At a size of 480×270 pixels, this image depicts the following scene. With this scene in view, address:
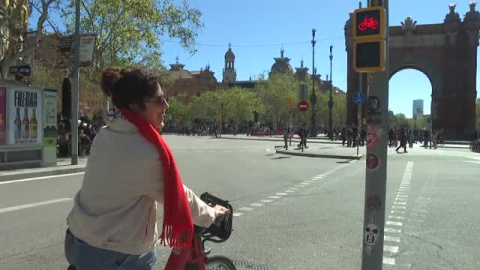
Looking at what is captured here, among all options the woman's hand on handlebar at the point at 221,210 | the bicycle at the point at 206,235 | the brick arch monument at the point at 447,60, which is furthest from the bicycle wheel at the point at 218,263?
the brick arch monument at the point at 447,60

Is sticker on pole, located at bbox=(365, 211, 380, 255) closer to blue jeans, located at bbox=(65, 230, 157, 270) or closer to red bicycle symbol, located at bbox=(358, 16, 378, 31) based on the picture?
red bicycle symbol, located at bbox=(358, 16, 378, 31)

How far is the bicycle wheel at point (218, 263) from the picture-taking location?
3.47m

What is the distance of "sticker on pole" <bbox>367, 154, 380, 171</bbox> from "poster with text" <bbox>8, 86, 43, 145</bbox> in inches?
550

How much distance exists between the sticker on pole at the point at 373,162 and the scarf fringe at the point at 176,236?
285cm

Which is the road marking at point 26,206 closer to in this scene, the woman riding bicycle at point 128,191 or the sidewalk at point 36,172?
the sidewalk at point 36,172

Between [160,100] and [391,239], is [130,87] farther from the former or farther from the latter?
[391,239]

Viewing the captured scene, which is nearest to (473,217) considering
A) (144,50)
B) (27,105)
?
(27,105)

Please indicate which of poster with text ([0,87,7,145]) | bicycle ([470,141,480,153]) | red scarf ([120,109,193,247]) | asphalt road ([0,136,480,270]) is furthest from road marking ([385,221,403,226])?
bicycle ([470,141,480,153])

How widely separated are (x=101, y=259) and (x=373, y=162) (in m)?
3.17

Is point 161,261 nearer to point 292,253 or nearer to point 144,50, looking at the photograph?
point 292,253

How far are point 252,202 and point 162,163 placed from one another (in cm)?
808

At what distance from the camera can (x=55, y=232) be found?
7336 millimetres

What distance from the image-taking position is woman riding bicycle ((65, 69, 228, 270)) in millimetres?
2467

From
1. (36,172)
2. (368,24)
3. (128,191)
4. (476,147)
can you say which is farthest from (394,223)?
(476,147)
